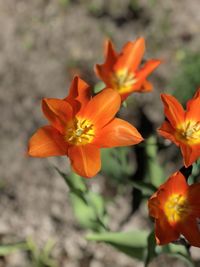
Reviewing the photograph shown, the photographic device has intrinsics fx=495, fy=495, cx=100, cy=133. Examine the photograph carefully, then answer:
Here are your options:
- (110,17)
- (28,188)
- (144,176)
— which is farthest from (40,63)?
(144,176)

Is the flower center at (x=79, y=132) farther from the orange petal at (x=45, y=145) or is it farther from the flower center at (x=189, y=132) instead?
the flower center at (x=189, y=132)

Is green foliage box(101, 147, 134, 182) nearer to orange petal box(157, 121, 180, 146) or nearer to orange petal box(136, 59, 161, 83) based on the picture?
orange petal box(136, 59, 161, 83)

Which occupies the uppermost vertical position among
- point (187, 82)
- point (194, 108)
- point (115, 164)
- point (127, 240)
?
point (194, 108)

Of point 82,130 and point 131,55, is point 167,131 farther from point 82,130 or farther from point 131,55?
point 131,55

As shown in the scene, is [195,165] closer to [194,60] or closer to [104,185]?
[104,185]

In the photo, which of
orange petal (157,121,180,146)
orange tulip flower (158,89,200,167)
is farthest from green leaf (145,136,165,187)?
orange petal (157,121,180,146)

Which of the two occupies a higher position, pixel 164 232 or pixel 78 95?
pixel 78 95

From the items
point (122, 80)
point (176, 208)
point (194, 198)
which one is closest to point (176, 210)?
point (176, 208)
